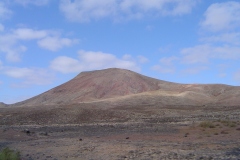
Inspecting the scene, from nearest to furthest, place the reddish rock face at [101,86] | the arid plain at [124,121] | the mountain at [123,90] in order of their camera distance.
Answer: the arid plain at [124,121] → the mountain at [123,90] → the reddish rock face at [101,86]

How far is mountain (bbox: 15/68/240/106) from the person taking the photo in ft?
293

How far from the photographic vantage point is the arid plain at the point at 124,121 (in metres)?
19.2

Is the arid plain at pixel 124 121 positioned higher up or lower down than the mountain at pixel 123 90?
lower down

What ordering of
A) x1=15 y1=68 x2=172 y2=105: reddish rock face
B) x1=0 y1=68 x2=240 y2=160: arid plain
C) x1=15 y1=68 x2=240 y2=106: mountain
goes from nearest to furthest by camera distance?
x1=0 y1=68 x2=240 y2=160: arid plain < x1=15 y1=68 x2=240 y2=106: mountain < x1=15 y1=68 x2=172 y2=105: reddish rock face

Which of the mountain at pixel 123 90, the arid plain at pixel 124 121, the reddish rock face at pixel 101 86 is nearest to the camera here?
the arid plain at pixel 124 121

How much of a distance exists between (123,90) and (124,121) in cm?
6685

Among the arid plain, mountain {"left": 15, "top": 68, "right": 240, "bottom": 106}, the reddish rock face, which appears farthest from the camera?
the reddish rock face

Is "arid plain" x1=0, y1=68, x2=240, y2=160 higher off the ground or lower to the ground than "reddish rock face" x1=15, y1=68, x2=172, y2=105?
lower

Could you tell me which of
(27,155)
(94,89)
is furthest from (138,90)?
(27,155)

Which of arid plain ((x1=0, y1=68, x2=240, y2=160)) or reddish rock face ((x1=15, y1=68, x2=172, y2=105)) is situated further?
reddish rock face ((x1=15, y1=68, x2=172, y2=105))

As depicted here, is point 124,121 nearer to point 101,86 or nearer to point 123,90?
point 123,90

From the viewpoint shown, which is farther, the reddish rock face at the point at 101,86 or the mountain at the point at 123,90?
the reddish rock face at the point at 101,86

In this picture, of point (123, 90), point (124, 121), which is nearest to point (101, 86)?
point (123, 90)

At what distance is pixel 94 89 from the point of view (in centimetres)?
11469
